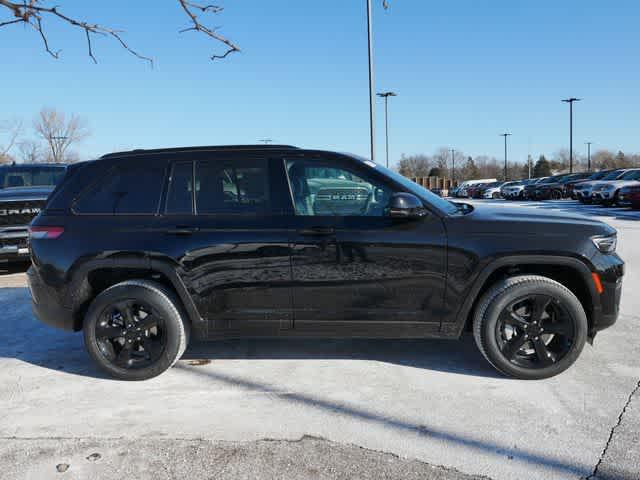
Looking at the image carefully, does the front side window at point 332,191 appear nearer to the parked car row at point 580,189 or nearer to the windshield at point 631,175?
the parked car row at point 580,189

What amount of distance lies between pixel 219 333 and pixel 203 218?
0.89 m

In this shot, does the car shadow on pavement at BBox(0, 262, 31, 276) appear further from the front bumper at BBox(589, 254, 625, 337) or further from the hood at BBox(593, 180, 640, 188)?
the hood at BBox(593, 180, 640, 188)

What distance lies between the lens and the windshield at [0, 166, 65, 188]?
1004cm

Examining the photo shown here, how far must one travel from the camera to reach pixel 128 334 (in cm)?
398

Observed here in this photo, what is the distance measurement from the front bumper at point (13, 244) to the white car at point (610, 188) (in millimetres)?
21376

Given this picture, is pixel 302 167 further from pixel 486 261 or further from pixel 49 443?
pixel 49 443

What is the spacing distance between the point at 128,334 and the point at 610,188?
23.3 metres

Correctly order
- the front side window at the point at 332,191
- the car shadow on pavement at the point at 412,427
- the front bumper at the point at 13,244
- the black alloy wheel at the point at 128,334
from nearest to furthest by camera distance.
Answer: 1. the car shadow on pavement at the point at 412,427
2. the front side window at the point at 332,191
3. the black alloy wheel at the point at 128,334
4. the front bumper at the point at 13,244

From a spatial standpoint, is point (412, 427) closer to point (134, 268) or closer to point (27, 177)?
point (134, 268)

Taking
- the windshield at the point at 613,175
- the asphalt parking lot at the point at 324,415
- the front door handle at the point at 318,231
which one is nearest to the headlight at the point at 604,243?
the asphalt parking lot at the point at 324,415

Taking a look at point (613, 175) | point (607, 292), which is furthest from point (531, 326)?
point (613, 175)

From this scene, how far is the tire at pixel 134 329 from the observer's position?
154 inches

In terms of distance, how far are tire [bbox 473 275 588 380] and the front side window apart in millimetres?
1060

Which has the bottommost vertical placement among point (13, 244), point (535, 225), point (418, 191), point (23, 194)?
point (13, 244)
